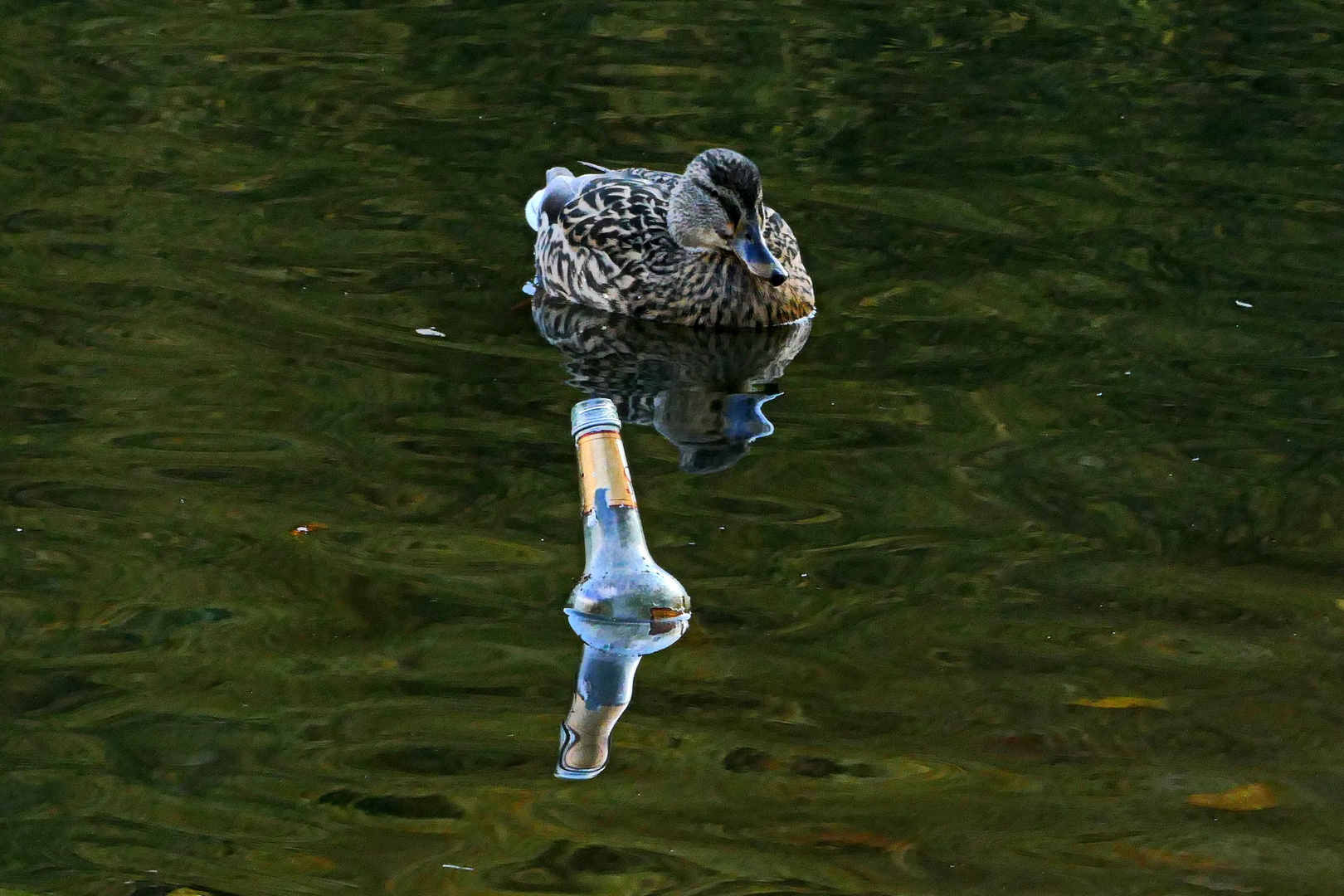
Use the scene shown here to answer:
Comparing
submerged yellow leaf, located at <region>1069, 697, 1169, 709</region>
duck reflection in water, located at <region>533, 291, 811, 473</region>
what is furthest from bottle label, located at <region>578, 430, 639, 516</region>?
submerged yellow leaf, located at <region>1069, 697, 1169, 709</region>

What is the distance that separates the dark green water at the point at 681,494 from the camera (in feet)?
16.5

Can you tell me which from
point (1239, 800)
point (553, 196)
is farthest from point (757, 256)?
point (1239, 800)

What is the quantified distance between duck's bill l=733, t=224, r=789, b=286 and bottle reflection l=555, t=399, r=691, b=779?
110 inches

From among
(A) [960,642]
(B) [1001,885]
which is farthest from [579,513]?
(B) [1001,885]

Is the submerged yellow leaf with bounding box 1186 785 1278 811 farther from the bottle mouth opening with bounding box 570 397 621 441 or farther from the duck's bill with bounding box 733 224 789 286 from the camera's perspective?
the duck's bill with bounding box 733 224 789 286

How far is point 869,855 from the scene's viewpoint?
4.88 m

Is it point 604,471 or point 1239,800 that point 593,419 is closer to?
point 604,471

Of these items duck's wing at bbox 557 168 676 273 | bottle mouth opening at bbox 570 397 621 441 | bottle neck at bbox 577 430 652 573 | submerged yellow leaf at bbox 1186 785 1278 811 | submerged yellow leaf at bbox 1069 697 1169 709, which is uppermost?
bottle mouth opening at bbox 570 397 621 441

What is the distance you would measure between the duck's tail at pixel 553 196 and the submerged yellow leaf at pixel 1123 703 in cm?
486

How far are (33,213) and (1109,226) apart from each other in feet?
17.1

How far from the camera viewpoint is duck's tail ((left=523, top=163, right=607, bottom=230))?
9891mm

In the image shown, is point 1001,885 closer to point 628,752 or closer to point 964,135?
point 628,752

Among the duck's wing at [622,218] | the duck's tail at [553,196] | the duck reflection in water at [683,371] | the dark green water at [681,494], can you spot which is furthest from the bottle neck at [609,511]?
the duck's tail at [553,196]

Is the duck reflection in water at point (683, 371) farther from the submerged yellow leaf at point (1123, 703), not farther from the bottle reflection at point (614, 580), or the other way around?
the submerged yellow leaf at point (1123, 703)
